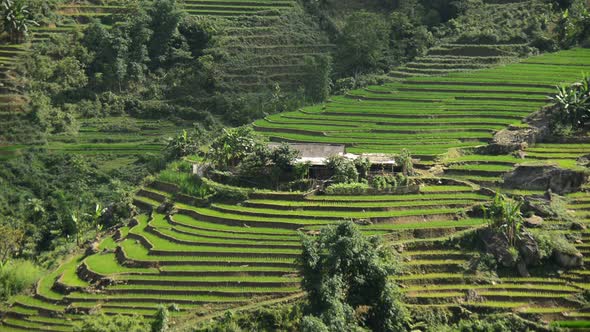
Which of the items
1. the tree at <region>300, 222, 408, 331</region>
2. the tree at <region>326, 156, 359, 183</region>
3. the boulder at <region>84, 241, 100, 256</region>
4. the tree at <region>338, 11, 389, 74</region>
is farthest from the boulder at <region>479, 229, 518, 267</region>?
the tree at <region>338, 11, 389, 74</region>

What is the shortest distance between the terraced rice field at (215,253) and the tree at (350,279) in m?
2.98

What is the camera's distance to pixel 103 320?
44.1m

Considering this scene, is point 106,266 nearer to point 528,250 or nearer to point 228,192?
point 228,192

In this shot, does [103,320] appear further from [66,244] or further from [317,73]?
[317,73]

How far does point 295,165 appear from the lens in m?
54.8

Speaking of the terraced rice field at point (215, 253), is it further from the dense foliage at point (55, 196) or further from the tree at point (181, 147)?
the tree at point (181, 147)

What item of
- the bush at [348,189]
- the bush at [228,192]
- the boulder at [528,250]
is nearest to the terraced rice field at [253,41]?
the bush at [228,192]

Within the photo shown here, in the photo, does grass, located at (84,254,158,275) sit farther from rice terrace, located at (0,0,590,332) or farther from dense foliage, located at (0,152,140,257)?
dense foliage, located at (0,152,140,257)

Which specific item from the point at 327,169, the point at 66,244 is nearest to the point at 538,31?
the point at 327,169

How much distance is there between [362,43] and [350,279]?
106 ft

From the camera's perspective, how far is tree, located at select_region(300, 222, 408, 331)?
141 ft

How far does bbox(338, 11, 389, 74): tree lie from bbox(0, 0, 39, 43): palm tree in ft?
67.8

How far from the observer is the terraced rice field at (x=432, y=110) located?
59.7 metres

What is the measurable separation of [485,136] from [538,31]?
15.3 m
